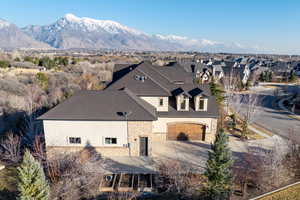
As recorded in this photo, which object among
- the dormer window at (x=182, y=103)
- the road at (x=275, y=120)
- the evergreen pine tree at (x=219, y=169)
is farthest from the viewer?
the road at (x=275, y=120)

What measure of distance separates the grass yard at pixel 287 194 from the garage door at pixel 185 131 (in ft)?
27.4

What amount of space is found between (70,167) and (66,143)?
363cm

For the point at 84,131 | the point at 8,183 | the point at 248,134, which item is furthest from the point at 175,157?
the point at 8,183

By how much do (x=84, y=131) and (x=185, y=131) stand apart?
9.97 metres

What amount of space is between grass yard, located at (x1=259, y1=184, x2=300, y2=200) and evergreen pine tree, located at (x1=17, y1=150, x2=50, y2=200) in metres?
12.5

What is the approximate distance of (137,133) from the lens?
1600 cm

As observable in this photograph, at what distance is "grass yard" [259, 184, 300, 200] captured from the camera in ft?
37.1

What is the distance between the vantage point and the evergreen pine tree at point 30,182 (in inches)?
360

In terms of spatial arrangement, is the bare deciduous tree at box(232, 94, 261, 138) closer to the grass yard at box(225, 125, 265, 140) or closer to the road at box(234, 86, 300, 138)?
the grass yard at box(225, 125, 265, 140)

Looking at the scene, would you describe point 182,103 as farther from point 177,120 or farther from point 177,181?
point 177,181

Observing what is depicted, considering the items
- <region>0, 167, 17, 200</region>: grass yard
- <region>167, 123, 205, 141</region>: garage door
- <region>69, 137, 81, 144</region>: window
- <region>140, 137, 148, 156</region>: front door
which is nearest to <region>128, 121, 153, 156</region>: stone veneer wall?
<region>140, 137, 148, 156</region>: front door

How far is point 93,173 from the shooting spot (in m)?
12.4

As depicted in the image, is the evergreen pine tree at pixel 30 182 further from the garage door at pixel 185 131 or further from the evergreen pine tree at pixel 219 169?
the garage door at pixel 185 131

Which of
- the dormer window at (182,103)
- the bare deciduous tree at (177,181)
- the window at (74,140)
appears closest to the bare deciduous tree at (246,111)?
the dormer window at (182,103)
